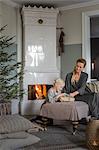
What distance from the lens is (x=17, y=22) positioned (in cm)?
565

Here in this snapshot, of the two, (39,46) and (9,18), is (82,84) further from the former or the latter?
(9,18)

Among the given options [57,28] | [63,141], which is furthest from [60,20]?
[63,141]

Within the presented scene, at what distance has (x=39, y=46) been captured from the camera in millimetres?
5645

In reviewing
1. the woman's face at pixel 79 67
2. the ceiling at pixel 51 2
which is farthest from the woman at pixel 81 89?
the ceiling at pixel 51 2

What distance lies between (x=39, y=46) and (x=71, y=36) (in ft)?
2.47

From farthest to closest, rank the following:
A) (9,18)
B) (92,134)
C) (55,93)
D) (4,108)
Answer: (9,18)
(4,108)
(55,93)
(92,134)

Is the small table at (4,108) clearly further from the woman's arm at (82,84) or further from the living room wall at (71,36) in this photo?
the living room wall at (71,36)

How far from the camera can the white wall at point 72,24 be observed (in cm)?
577

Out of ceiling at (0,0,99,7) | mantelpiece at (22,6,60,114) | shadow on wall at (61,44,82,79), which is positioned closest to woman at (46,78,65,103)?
mantelpiece at (22,6,60,114)

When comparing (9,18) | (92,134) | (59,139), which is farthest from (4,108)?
(92,134)

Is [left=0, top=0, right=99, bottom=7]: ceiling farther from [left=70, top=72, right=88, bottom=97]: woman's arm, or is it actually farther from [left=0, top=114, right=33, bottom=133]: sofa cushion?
[left=0, top=114, right=33, bottom=133]: sofa cushion

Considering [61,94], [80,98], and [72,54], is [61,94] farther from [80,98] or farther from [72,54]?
[72,54]

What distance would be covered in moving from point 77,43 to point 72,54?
264 millimetres

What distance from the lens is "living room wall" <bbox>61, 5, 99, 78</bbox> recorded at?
5773mm
